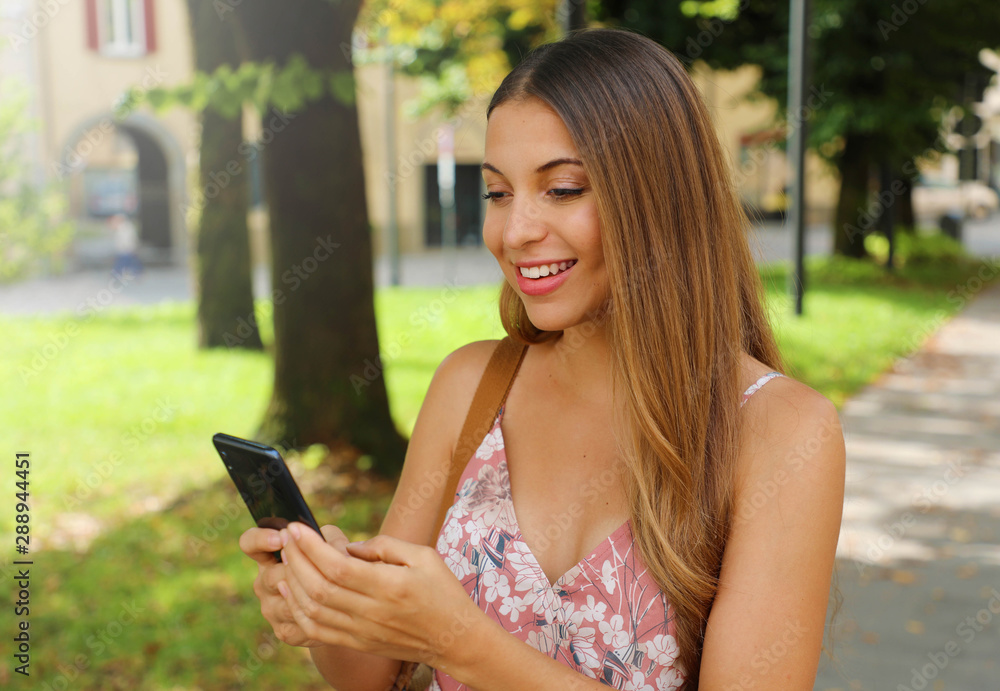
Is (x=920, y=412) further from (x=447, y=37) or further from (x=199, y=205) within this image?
(x=447, y=37)

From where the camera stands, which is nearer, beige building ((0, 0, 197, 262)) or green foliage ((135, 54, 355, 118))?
green foliage ((135, 54, 355, 118))

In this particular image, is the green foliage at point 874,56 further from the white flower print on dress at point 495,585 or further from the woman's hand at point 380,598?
the woman's hand at point 380,598

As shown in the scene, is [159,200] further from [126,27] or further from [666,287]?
[666,287]

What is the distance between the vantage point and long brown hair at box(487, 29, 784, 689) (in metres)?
1.61

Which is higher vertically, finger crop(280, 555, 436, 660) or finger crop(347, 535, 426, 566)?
finger crop(347, 535, 426, 566)

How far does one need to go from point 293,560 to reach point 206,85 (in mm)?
4346

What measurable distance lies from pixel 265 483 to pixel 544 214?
0.64 meters

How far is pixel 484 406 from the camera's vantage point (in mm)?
1928

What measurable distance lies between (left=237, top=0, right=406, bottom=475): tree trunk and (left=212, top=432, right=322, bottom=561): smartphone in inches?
177

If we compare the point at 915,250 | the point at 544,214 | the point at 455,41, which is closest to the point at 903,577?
the point at 544,214

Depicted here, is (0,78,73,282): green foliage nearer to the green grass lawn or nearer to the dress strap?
the green grass lawn
